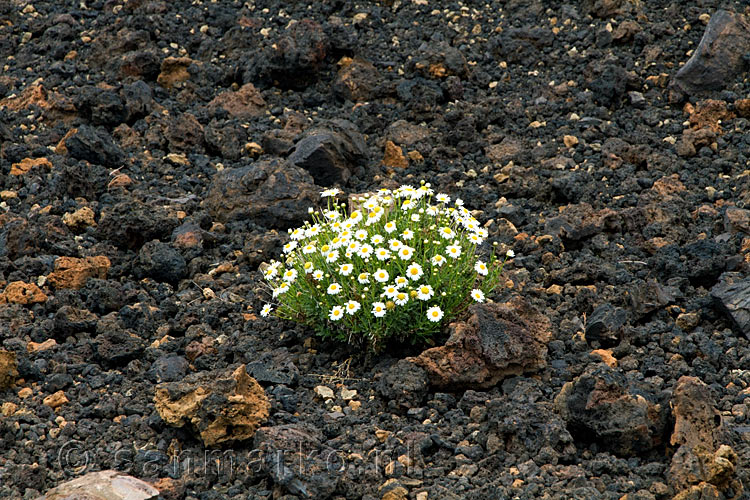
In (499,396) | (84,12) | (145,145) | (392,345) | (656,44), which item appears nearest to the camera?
(499,396)

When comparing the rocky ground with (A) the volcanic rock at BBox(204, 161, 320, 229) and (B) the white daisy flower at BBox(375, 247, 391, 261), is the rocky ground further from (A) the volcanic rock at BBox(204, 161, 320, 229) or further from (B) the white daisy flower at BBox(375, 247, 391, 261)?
(B) the white daisy flower at BBox(375, 247, 391, 261)

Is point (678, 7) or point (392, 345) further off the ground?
point (678, 7)

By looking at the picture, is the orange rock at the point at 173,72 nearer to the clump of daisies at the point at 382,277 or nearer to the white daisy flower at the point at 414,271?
the clump of daisies at the point at 382,277

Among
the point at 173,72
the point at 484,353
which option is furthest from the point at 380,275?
the point at 173,72

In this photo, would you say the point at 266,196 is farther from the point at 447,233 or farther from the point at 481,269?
the point at 481,269

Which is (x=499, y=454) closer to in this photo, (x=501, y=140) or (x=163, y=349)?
(x=163, y=349)

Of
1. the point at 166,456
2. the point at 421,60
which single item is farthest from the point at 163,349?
the point at 421,60

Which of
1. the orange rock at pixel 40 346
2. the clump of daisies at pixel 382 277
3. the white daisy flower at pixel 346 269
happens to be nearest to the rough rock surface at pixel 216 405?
the clump of daisies at pixel 382 277
